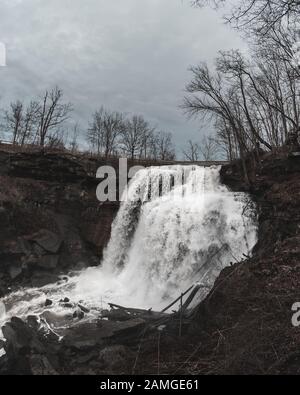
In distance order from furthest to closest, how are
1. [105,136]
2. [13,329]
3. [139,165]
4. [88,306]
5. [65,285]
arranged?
[105,136]
[139,165]
[65,285]
[88,306]
[13,329]

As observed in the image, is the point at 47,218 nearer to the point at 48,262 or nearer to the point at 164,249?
the point at 48,262

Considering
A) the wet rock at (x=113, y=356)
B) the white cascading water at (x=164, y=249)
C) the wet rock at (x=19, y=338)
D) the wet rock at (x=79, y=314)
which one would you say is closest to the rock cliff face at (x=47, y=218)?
the white cascading water at (x=164, y=249)

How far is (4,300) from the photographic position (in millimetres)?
13664

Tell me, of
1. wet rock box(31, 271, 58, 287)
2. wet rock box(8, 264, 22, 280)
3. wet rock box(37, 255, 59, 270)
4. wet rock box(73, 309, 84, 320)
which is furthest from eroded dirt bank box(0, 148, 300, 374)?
wet rock box(37, 255, 59, 270)

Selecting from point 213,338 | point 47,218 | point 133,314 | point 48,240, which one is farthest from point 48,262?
point 213,338

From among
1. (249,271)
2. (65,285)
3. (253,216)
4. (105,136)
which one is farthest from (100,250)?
(105,136)

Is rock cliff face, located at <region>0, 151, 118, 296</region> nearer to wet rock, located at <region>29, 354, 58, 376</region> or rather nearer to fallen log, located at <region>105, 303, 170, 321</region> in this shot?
fallen log, located at <region>105, 303, 170, 321</region>

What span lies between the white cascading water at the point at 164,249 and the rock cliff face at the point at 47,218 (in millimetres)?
927

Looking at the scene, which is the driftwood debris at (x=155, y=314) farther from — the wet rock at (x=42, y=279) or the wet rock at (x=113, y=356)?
the wet rock at (x=42, y=279)

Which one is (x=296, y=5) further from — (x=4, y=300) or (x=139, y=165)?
(x=139, y=165)

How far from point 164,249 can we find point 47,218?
703 cm

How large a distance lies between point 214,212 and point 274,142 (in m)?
11.4

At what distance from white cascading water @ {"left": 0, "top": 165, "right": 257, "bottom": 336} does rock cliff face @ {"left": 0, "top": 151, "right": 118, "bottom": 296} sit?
93 cm
